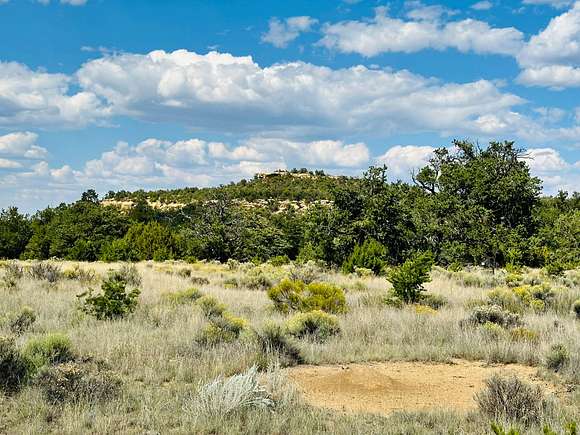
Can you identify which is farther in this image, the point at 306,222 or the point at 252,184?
the point at 252,184

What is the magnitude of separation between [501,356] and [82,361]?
22.2ft

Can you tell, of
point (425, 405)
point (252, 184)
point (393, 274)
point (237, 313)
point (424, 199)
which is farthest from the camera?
point (252, 184)

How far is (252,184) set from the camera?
99.2m

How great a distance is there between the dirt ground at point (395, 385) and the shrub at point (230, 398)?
85cm

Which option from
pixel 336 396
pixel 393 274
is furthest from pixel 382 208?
pixel 336 396

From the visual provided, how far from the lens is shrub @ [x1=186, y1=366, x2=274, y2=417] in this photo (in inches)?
238

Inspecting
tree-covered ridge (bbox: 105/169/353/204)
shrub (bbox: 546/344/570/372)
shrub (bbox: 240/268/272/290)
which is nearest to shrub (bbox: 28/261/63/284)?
shrub (bbox: 240/268/272/290)

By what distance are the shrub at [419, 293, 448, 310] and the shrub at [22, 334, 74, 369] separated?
389 inches

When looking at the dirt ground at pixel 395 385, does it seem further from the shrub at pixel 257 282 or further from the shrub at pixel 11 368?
the shrub at pixel 257 282

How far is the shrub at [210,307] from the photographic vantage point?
12.2 metres

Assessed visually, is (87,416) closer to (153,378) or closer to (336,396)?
(153,378)

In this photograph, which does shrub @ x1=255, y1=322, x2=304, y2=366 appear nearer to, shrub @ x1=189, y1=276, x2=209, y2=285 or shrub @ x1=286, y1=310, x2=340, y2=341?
shrub @ x1=286, y1=310, x2=340, y2=341

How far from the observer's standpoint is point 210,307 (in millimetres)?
12617

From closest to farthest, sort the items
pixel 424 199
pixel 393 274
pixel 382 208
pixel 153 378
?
pixel 153 378
pixel 393 274
pixel 382 208
pixel 424 199
